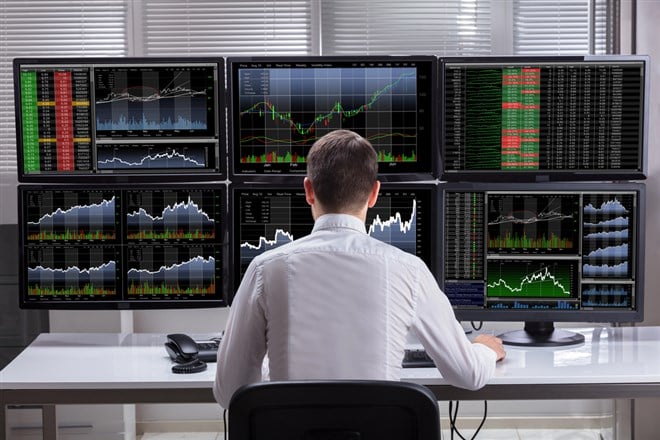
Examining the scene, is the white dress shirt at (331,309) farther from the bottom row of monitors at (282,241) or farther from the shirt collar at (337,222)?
the bottom row of monitors at (282,241)

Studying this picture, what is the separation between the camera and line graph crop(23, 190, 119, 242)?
8.65 ft

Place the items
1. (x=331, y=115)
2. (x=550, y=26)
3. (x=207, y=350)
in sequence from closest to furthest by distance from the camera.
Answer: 1. (x=207, y=350)
2. (x=331, y=115)
3. (x=550, y=26)

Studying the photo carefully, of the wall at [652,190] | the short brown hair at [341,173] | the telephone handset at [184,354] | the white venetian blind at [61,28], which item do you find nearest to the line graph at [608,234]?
the wall at [652,190]

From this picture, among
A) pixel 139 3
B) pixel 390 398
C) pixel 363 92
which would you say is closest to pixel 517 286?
pixel 363 92

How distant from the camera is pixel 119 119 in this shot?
8.71 ft

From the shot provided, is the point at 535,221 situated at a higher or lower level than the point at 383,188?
lower

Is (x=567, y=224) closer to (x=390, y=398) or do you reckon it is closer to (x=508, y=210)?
(x=508, y=210)

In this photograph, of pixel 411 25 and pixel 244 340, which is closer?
pixel 244 340

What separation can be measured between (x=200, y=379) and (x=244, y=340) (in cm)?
62

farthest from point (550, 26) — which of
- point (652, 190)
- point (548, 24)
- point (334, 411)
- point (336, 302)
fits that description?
point (334, 411)

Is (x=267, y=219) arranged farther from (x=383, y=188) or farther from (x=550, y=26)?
(x=550, y=26)

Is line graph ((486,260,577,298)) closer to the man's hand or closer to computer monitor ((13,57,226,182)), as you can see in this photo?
the man's hand

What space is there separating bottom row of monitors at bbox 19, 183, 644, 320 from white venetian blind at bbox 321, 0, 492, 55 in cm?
165

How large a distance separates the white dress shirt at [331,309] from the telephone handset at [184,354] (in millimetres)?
624
